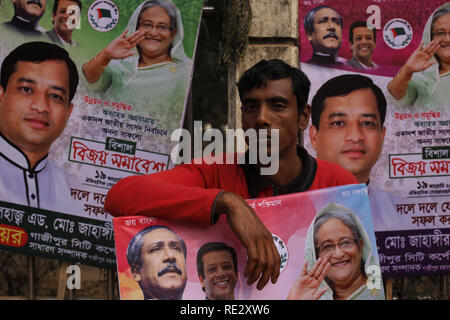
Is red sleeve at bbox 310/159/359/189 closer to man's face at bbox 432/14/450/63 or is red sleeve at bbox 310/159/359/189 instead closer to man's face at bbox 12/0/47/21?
man's face at bbox 432/14/450/63

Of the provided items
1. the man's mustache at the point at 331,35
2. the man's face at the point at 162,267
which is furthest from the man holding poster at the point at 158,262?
the man's mustache at the point at 331,35

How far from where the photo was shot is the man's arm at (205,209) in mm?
1893

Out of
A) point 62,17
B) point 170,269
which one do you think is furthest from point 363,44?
point 170,269

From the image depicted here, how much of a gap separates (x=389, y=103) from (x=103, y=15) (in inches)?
80.7

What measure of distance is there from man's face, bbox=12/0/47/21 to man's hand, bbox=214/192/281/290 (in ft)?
8.21

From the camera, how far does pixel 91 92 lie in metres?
3.87

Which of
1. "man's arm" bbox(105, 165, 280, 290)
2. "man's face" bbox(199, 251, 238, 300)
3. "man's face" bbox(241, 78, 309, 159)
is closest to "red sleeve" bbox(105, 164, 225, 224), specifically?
Answer: "man's arm" bbox(105, 165, 280, 290)

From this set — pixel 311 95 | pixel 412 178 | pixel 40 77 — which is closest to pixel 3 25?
pixel 40 77

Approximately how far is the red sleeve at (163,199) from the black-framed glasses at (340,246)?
43cm

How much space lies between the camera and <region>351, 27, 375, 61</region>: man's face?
3.91m

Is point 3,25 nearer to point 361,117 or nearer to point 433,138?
point 361,117

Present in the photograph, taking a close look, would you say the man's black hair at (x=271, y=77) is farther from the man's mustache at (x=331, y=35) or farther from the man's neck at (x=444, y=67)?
the man's neck at (x=444, y=67)

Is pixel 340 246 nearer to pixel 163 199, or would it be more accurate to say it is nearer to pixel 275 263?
pixel 275 263

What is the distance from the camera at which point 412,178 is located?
392 cm
